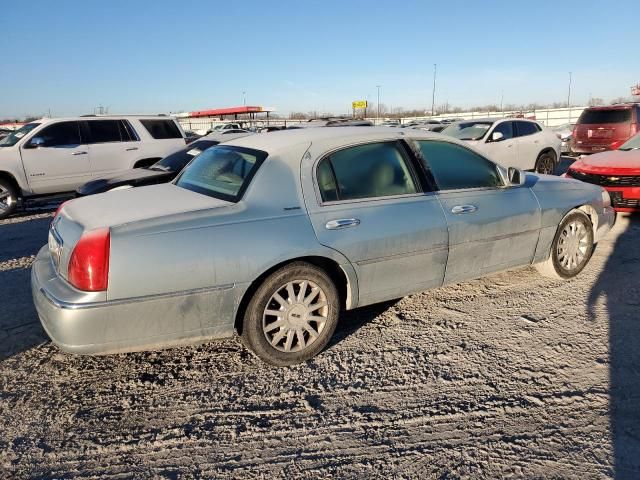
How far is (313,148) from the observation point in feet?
11.6

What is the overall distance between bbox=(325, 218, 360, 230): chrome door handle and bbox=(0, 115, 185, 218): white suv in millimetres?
7484

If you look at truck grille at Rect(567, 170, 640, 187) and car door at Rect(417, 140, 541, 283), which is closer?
car door at Rect(417, 140, 541, 283)

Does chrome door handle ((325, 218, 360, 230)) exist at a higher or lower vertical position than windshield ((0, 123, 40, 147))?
lower

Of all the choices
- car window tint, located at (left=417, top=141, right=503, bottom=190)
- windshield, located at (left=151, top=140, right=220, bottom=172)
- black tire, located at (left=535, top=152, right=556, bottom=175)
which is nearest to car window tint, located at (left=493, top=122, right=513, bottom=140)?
black tire, located at (left=535, top=152, right=556, bottom=175)

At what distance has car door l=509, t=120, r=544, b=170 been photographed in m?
11.1

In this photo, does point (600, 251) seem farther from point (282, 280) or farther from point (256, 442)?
point (256, 442)

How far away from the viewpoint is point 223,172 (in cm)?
378

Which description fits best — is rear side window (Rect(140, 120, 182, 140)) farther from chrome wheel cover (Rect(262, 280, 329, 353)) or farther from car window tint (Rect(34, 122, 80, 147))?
chrome wheel cover (Rect(262, 280, 329, 353))

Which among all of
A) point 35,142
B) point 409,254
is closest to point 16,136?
point 35,142

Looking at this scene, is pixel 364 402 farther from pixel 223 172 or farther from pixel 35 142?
pixel 35 142

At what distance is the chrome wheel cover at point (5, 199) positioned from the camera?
8.75 m

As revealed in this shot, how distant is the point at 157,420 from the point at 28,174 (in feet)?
25.4

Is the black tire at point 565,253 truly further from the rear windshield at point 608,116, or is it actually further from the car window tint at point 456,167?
the rear windshield at point 608,116

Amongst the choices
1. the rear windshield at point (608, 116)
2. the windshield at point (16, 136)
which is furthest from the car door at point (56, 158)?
the rear windshield at point (608, 116)
